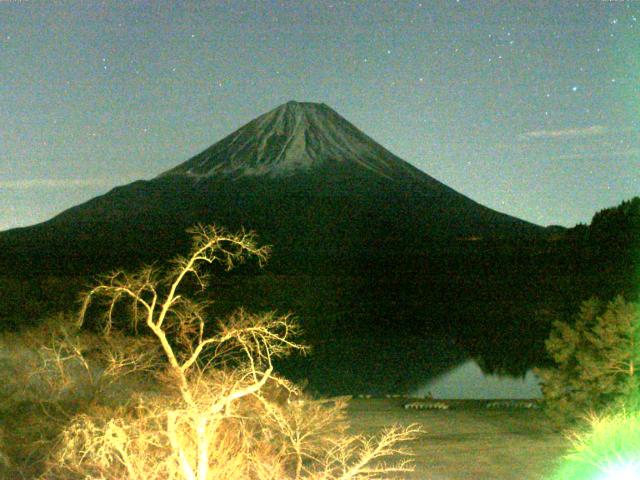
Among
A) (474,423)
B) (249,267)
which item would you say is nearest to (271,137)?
(249,267)

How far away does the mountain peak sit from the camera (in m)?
92.3

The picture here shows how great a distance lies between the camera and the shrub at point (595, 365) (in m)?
11.3

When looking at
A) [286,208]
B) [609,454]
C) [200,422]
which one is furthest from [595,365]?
[286,208]

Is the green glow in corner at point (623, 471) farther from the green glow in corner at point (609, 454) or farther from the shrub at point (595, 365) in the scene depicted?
the shrub at point (595, 365)

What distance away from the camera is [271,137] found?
97.9 metres

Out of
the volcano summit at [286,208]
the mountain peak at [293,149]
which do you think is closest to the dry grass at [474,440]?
the volcano summit at [286,208]

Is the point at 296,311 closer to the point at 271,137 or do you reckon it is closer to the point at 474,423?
the point at 474,423

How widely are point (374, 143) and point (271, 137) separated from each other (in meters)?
12.6

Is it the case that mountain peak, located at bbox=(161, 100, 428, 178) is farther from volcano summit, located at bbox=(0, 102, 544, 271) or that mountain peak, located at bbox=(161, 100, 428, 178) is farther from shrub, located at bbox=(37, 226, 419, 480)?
shrub, located at bbox=(37, 226, 419, 480)

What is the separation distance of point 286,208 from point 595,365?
7271 centimetres

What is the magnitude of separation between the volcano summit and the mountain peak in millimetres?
124

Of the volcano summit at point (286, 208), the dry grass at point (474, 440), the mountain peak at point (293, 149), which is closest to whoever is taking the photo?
the dry grass at point (474, 440)

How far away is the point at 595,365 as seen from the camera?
11578 millimetres

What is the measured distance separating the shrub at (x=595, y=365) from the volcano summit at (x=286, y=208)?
167 ft
